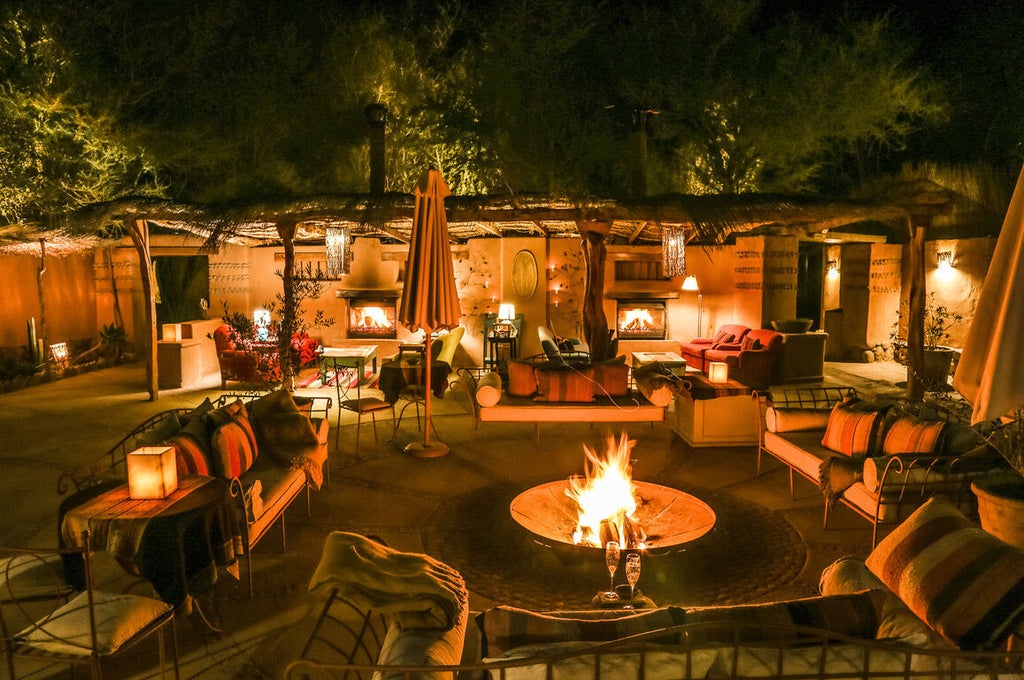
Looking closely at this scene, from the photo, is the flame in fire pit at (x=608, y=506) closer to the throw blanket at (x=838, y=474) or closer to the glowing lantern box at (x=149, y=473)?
the throw blanket at (x=838, y=474)

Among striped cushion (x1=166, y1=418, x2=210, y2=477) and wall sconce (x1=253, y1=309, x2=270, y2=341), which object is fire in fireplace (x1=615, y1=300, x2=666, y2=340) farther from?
striped cushion (x1=166, y1=418, x2=210, y2=477)

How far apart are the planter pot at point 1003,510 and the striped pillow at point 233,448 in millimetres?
4457

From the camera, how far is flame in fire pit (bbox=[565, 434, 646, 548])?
4023 mm

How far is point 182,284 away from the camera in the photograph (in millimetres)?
15781

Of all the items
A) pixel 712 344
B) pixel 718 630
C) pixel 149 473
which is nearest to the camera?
pixel 718 630

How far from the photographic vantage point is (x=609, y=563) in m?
3.25

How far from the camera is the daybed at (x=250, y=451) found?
408 cm

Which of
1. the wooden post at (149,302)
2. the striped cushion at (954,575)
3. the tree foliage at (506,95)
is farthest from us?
the tree foliage at (506,95)

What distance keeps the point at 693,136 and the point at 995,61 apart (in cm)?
761

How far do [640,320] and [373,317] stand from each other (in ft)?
18.0

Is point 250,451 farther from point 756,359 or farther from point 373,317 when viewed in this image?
point 373,317

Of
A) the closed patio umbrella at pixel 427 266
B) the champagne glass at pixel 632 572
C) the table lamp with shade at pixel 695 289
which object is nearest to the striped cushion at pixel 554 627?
the champagne glass at pixel 632 572

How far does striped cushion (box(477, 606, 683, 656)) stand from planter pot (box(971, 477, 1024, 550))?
7.42ft

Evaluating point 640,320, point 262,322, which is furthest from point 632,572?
point 640,320
